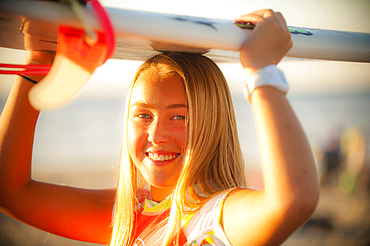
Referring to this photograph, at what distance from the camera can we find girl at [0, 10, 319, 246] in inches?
33.5

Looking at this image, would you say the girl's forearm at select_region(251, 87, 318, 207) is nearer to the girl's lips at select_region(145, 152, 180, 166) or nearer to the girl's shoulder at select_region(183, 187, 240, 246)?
the girl's shoulder at select_region(183, 187, 240, 246)

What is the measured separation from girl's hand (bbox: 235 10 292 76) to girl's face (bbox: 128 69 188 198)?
45cm

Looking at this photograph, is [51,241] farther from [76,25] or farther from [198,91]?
[76,25]

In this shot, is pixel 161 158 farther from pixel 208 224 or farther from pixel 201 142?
pixel 208 224

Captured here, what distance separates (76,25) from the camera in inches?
31.5

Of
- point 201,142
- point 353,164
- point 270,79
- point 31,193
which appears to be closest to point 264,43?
point 270,79

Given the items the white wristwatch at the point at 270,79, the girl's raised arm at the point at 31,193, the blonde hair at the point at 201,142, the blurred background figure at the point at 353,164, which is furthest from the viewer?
the blurred background figure at the point at 353,164

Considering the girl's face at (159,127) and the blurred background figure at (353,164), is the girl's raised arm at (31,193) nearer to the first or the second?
the girl's face at (159,127)

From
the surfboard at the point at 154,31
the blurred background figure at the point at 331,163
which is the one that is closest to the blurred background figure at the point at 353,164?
the blurred background figure at the point at 331,163

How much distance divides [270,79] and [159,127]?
1.93 feet

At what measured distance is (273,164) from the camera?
0.84 m

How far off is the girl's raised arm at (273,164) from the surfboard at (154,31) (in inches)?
3.4

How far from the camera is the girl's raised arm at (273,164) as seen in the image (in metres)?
0.81

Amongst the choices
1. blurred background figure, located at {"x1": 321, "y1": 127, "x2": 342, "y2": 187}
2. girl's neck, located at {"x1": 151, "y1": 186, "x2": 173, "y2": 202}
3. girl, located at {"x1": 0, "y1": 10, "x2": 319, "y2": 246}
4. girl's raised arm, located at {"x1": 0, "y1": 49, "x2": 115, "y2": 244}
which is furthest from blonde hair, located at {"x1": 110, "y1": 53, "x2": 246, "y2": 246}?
blurred background figure, located at {"x1": 321, "y1": 127, "x2": 342, "y2": 187}
